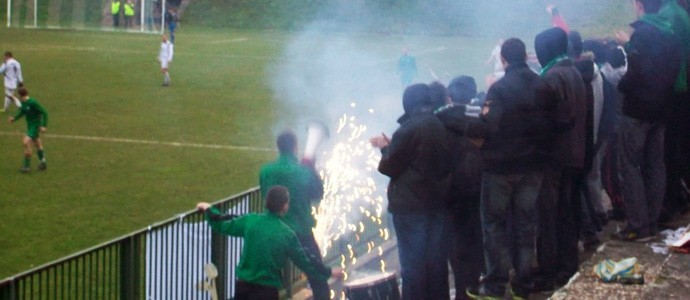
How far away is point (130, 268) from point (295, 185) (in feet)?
4.51

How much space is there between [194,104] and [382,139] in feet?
63.1

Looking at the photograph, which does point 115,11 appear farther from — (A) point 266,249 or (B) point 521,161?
(B) point 521,161

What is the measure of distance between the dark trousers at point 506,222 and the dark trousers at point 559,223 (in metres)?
0.13

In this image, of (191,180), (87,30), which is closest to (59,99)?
(191,180)

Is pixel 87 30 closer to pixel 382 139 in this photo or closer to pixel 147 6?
pixel 147 6

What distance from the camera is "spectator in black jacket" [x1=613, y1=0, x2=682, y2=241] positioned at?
8328mm

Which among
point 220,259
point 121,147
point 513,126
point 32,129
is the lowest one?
point 121,147

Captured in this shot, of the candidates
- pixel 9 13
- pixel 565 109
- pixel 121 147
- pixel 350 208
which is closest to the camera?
pixel 565 109

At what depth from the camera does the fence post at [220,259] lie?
9.59 meters

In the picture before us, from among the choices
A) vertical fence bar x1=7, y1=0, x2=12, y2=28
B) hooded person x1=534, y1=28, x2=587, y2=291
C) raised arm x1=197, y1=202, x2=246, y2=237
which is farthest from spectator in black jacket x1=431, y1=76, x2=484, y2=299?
vertical fence bar x1=7, y1=0, x2=12, y2=28

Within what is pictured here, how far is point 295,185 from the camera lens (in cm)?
867

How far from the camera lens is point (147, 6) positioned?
170ft

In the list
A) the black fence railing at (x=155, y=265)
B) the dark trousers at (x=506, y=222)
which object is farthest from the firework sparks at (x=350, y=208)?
the dark trousers at (x=506, y=222)

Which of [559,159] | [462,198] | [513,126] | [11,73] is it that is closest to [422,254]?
[462,198]
